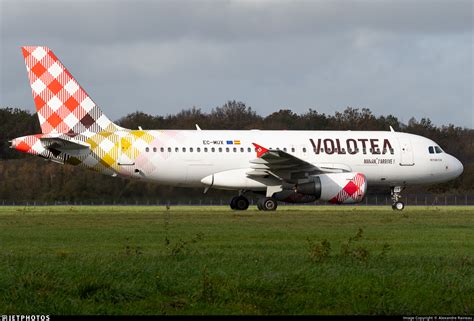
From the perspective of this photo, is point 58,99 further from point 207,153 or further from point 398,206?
Answer: point 398,206

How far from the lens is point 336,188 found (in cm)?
4103

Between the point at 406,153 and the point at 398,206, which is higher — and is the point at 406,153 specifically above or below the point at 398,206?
above

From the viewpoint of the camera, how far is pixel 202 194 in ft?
156

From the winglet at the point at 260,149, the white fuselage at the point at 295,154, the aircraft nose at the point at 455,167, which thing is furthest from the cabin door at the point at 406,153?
the winglet at the point at 260,149

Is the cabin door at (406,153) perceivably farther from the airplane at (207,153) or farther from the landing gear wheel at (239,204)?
the landing gear wheel at (239,204)

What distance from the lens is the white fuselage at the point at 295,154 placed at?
139 feet

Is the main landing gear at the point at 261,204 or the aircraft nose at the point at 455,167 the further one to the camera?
the aircraft nose at the point at 455,167

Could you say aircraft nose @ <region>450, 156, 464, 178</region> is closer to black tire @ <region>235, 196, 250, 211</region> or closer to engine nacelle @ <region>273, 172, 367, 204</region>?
engine nacelle @ <region>273, 172, 367, 204</region>

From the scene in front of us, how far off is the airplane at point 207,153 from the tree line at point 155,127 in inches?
141

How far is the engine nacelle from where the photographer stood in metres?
41.0

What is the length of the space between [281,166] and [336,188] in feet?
8.66

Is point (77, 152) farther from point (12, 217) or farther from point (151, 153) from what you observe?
point (12, 217)

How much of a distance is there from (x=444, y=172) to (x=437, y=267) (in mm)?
31149

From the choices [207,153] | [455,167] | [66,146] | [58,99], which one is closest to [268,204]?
[207,153]
